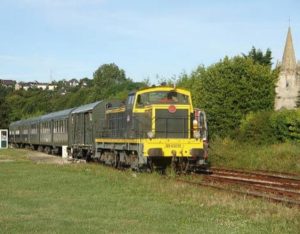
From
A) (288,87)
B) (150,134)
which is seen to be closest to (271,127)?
(150,134)

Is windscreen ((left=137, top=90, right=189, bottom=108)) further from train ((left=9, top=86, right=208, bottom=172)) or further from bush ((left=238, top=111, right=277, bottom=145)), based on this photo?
bush ((left=238, top=111, right=277, bottom=145))

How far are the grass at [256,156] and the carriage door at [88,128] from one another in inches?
278

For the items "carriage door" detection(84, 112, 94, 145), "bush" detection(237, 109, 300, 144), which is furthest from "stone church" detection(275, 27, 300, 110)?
"carriage door" detection(84, 112, 94, 145)

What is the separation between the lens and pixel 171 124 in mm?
21312

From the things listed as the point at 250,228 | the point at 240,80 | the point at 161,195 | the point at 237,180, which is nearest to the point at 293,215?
the point at 250,228

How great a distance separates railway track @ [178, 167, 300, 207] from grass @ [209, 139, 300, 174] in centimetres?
351

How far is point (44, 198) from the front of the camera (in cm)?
1378

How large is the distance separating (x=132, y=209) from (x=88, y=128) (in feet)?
63.3

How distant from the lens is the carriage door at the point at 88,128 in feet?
98.7

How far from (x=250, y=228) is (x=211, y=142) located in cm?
2743

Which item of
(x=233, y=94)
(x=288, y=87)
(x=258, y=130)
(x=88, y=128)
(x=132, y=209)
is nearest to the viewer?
(x=132, y=209)

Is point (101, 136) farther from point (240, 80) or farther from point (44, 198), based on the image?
point (240, 80)

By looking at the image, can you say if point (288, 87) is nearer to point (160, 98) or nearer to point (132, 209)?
point (160, 98)

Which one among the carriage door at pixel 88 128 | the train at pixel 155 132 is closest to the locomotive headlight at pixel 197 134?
the train at pixel 155 132
